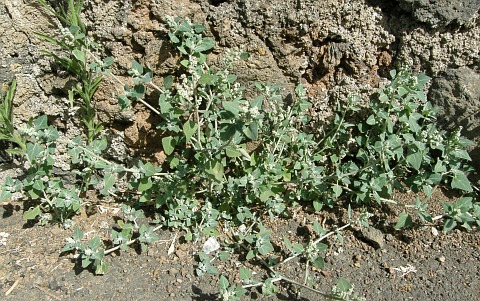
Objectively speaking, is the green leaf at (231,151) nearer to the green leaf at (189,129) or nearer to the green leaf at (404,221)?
the green leaf at (189,129)

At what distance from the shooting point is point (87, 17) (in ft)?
8.48

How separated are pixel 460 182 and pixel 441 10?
0.96 meters

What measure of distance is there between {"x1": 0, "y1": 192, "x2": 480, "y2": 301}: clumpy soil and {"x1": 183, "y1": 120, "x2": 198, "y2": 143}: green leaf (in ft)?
2.11

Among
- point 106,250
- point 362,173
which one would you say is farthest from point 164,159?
point 362,173

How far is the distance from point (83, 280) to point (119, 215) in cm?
50

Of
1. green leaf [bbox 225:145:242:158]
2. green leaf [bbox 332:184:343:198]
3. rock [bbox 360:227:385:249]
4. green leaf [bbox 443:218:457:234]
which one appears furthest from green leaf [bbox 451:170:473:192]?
green leaf [bbox 225:145:242:158]

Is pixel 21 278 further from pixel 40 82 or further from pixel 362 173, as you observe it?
pixel 362 173

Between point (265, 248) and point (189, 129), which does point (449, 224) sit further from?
point (189, 129)

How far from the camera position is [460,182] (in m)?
2.69

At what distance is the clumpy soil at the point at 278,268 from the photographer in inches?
96.2

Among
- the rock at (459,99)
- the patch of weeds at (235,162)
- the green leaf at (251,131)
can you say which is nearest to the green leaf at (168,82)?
the patch of weeds at (235,162)

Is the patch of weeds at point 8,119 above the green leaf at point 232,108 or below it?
below

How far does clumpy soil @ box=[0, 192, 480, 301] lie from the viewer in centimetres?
244

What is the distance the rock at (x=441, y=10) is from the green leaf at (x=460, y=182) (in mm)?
845
